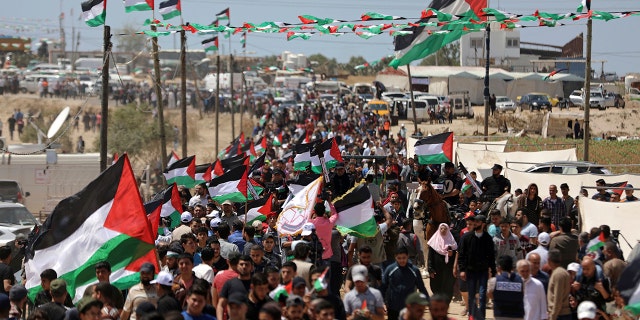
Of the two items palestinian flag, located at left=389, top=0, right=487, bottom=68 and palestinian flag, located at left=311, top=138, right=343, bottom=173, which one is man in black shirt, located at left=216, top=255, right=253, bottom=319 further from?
palestinian flag, located at left=311, top=138, right=343, bottom=173

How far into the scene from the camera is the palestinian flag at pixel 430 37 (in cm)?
2144

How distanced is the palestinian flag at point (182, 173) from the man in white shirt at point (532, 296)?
545 inches

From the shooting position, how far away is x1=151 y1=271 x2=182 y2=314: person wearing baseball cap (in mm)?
10344

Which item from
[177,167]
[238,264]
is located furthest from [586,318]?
[177,167]

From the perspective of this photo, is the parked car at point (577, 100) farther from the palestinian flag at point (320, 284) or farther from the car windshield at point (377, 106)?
the palestinian flag at point (320, 284)

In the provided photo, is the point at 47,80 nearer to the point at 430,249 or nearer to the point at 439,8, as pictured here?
the point at 439,8

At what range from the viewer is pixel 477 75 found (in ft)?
254

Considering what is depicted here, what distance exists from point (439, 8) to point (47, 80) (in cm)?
7581

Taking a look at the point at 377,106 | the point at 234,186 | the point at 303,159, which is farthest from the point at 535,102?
the point at 234,186

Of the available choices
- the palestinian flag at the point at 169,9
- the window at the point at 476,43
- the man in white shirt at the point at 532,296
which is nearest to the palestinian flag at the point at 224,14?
the palestinian flag at the point at 169,9

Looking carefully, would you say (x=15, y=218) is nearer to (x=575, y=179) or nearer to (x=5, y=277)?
(x=575, y=179)

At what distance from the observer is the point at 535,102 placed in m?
63.5

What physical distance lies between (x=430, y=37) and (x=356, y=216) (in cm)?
867

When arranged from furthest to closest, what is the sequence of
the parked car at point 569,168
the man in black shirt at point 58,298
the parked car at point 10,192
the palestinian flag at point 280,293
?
the parked car at point 10,192 < the parked car at point 569,168 < the palestinian flag at point 280,293 < the man in black shirt at point 58,298
